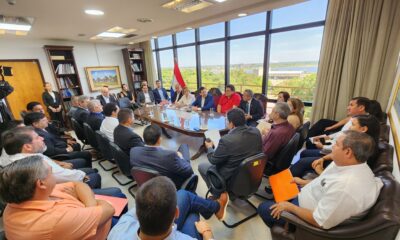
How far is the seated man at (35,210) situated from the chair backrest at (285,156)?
172 centimetres

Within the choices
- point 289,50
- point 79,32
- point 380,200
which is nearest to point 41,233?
point 380,200

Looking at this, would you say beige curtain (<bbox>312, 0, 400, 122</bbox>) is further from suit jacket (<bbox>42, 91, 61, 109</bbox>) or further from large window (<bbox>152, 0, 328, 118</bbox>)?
suit jacket (<bbox>42, 91, 61, 109</bbox>)

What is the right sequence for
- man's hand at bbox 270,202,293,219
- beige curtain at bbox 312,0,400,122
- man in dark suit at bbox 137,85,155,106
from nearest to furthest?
1. man's hand at bbox 270,202,293,219
2. beige curtain at bbox 312,0,400,122
3. man in dark suit at bbox 137,85,155,106

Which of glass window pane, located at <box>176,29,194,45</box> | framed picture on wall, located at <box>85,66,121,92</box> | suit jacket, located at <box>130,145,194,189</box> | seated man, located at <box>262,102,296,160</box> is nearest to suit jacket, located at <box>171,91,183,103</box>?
glass window pane, located at <box>176,29,194,45</box>

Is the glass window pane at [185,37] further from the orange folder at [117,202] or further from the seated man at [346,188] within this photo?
the seated man at [346,188]

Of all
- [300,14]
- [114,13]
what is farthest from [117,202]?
[300,14]

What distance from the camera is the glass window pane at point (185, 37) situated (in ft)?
18.2

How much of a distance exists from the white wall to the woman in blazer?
2.13 ft

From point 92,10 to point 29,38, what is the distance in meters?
3.26

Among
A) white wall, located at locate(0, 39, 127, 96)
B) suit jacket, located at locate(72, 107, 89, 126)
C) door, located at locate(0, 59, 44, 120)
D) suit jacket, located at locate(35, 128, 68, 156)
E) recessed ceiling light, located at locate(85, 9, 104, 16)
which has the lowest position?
suit jacket, located at locate(35, 128, 68, 156)

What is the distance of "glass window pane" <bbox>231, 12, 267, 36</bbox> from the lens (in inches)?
161

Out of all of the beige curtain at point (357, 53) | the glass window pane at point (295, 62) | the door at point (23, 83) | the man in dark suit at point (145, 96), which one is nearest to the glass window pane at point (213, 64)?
the glass window pane at point (295, 62)

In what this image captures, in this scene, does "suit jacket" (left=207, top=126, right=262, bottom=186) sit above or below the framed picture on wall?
below

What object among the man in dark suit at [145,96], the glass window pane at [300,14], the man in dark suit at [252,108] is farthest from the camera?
the man in dark suit at [145,96]
